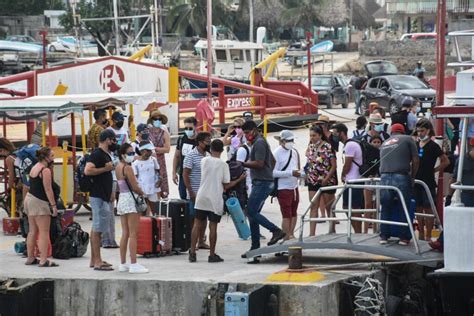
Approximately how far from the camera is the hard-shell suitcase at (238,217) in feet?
55.1

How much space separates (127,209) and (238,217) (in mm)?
2738

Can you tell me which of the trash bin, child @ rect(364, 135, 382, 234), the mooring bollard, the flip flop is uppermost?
child @ rect(364, 135, 382, 234)

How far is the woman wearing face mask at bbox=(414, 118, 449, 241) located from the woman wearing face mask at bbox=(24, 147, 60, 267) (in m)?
4.34

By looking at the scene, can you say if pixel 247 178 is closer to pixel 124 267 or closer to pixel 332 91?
pixel 124 267

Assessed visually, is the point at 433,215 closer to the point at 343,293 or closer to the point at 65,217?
the point at 343,293

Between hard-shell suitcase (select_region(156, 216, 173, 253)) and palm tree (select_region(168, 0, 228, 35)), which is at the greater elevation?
palm tree (select_region(168, 0, 228, 35))

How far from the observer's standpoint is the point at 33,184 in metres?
15.3

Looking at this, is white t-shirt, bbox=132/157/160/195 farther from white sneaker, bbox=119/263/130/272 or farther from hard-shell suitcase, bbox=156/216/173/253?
white sneaker, bbox=119/263/130/272

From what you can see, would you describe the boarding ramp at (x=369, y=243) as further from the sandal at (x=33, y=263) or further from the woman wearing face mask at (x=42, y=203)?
the sandal at (x=33, y=263)

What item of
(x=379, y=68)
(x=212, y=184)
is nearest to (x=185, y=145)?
(x=212, y=184)

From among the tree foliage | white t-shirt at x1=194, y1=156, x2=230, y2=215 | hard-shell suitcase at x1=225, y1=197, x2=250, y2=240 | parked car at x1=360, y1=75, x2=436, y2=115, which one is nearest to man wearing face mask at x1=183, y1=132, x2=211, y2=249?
hard-shell suitcase at x1=225, y1=197, x2=250, y2=240

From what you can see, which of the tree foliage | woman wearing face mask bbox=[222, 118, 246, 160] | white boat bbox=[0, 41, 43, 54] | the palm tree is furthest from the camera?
the tree foliage

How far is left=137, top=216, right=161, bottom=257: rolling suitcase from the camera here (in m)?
15.9

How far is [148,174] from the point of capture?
1725cm
